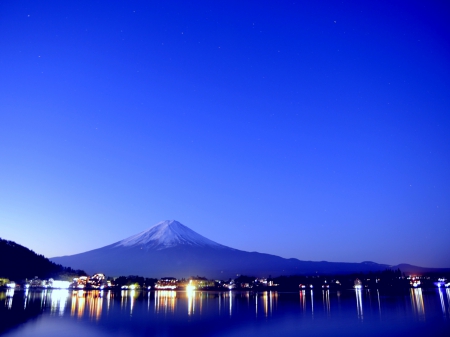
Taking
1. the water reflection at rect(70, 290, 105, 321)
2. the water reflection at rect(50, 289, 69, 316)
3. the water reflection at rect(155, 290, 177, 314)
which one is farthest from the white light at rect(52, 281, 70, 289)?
the water reflection at rect(70, 290, 105, 321)

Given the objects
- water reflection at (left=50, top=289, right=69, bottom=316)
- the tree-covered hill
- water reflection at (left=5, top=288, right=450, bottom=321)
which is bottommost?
water reflection at (left=5, top=288, right=450, bottom=321)

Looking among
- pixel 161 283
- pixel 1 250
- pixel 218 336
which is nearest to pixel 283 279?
pixel 161 283

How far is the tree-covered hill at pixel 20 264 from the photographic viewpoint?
7456 centimetres

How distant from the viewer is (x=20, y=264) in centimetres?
7819

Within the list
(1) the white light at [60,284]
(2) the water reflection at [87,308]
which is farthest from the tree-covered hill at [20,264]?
(2) the water reflection at [87,308]

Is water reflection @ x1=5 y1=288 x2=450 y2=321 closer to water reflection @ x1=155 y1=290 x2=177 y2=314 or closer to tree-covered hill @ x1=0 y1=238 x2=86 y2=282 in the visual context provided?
water reflection @ x1=155 y1=290 x2=177 y2=314

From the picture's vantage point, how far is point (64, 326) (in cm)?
1892

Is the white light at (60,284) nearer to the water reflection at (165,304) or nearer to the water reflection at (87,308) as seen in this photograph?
the water reflection at (165,304)

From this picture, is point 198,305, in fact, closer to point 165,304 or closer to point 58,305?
point 165,304

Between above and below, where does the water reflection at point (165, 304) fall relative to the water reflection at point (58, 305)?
below

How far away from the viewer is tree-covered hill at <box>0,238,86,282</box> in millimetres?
74562

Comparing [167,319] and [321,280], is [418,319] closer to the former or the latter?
[167,319]

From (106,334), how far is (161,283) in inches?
4613

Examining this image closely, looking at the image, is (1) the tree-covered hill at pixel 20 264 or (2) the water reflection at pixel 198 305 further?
(1) the tree-covered hill at pixel 20 264
